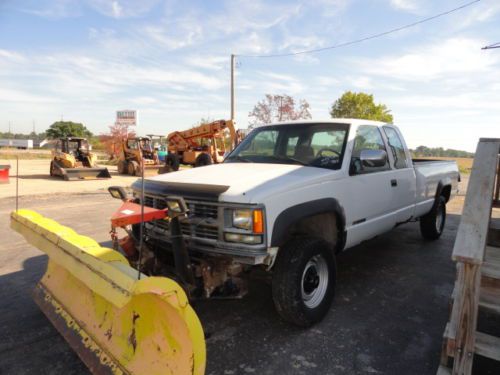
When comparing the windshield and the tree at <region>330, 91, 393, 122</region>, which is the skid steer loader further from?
the tree at <region>330, 91, 393, 122</region>

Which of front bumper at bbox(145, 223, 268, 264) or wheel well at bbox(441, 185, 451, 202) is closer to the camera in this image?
front bumper at bbox(145, 223, 268, 264)

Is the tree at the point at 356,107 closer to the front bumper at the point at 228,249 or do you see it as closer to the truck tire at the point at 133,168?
the truck tire at the point at 133,168

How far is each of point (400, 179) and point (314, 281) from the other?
2.24 m

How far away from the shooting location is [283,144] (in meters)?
4.48

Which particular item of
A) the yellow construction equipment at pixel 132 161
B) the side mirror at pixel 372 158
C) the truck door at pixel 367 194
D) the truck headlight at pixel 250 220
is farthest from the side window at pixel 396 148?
the yellow construction equipment at pixel 132 161

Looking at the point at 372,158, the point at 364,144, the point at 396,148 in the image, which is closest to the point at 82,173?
the point at 396,148

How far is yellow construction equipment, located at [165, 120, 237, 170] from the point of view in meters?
17.9

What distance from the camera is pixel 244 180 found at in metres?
3.24

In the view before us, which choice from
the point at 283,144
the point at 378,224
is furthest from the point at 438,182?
the point at 283,144

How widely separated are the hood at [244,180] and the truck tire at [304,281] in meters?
0.55

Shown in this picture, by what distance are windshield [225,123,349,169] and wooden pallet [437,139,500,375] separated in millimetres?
1497

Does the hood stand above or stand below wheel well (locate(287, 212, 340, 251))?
above

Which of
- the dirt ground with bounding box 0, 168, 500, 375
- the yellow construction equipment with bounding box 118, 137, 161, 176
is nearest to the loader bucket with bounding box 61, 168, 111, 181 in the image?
the yellow construction equipment with bounding box 118, 137, 161, 176

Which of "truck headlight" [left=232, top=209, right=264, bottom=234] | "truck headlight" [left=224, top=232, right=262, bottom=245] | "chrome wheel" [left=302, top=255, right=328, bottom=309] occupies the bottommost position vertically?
"chrome wheel" [left=302, top=255, right=328, bottom=309]
